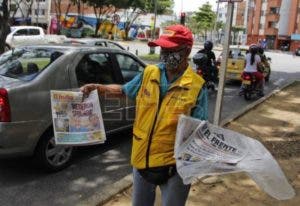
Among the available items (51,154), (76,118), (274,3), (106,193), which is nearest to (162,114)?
(76,118)

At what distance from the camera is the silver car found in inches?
202

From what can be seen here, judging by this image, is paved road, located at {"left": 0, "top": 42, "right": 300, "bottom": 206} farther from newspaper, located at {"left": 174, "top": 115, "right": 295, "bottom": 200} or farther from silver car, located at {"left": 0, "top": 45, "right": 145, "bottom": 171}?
newspaper, located at {"left": 174, "top": 115, "right": 295, "bottom": 200}

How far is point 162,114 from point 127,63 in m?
4.36

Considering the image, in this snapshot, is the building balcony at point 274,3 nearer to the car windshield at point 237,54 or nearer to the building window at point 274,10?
the building window at point 274,10

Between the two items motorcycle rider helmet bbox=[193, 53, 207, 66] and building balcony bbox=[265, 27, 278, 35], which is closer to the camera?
motorcycle rider helmet bbox=[193, 53, 207, 66]

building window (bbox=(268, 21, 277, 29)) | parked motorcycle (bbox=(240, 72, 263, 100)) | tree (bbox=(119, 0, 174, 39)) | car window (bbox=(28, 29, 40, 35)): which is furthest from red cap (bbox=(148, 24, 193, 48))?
building window (bbox=(268, 21, 277, 29))

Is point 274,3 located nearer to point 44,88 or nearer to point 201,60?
point 201,60

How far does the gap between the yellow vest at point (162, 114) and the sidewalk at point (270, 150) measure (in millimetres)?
1844

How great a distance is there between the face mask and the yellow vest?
0.25 ft

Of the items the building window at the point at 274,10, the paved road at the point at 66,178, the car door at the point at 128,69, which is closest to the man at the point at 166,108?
the paved road at the point at 66,178

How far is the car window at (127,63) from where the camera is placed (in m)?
6.92

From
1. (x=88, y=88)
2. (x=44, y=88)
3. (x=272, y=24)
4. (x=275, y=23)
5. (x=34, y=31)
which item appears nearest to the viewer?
(x=88, y=88)

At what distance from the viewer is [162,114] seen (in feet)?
9.61

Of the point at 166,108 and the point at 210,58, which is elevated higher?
the point at 166,108
